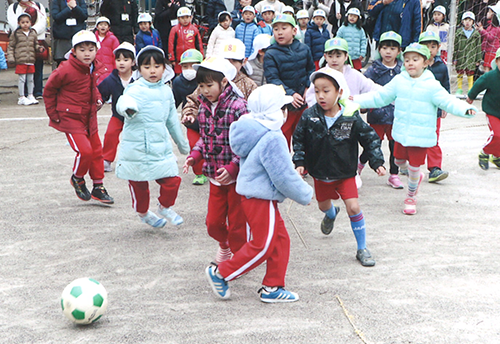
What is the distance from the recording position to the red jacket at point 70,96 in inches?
253

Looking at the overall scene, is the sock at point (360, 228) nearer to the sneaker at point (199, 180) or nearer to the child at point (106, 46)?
the sneaker at point (199, 180)

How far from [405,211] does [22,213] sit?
3928mm

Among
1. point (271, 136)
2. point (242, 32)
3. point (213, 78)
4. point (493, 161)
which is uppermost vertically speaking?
point (242, 32)

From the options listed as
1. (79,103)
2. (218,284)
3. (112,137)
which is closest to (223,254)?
(218,284)

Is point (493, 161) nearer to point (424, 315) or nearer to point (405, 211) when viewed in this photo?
point (405, 211)

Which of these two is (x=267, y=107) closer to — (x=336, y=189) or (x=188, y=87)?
(x=336, y=189)

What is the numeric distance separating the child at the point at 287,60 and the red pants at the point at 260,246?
3.22 metres

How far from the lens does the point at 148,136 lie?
5512 mm

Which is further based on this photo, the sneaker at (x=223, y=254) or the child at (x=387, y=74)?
the child at (x=387, y=74)

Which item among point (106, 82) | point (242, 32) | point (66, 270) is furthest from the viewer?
point (242, 32)

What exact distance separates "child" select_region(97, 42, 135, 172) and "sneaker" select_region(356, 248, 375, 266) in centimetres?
346

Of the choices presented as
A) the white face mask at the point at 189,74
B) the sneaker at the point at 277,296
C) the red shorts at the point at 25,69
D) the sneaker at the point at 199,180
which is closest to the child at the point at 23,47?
the red shorts at the point at 25,69

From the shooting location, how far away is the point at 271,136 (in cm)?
407

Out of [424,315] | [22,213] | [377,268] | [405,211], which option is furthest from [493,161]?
[22,213]
